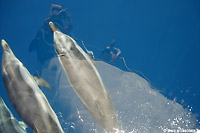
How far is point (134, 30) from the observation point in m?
2.37

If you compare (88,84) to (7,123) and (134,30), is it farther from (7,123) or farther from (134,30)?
(134,30)

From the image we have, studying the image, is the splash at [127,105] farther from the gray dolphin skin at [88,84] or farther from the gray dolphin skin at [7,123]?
the gray dolphin skin at [88,84]

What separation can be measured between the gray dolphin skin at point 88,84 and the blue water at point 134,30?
1.36m

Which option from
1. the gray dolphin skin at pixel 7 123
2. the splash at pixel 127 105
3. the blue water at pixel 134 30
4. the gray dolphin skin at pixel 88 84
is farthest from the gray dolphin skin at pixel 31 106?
the blue water at pixel 134 30

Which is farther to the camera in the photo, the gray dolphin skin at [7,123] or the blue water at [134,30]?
the blue water at [134,30]

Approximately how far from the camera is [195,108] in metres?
1.78

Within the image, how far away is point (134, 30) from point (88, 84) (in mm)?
1849

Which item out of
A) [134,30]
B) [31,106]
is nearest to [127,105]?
[134,30]

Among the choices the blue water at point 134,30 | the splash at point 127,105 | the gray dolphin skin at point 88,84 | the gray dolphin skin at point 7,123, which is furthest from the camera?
the blue water at point 134,30

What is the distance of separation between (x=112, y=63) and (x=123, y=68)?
0.14 metres

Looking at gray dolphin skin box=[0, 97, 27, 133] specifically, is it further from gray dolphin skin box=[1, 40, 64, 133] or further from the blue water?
the blue water

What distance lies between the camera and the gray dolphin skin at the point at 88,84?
0.68m

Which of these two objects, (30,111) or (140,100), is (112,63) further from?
(30,111)

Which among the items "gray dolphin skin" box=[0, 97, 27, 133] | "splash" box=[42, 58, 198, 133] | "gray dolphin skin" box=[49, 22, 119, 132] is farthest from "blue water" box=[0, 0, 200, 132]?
"gray dolphin skin" box=[49, 22, 119, 132]
